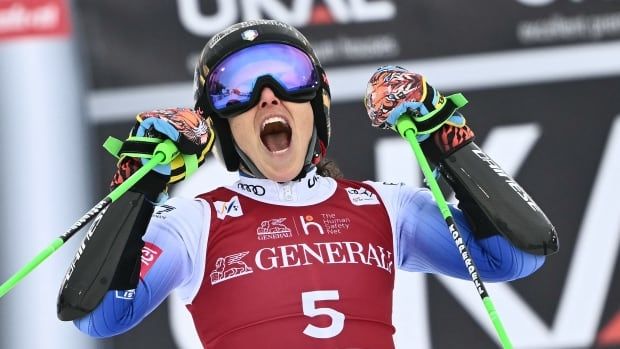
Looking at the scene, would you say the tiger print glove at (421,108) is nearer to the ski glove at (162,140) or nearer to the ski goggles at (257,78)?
the ski goggles at (257,78)

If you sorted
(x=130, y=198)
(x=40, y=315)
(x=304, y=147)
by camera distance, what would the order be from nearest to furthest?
(x=130, y=198), (x=304, y=147), (x=40, y=315)

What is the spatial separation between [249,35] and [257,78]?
13 centimetres

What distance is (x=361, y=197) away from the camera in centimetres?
334

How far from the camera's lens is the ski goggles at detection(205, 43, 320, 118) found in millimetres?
3203

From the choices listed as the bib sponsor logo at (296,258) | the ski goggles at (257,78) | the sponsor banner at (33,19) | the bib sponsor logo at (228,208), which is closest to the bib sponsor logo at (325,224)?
the bib sponsor logo at (296,258)

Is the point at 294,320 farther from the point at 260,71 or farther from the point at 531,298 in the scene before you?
the point at 531,298

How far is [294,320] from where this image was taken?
3.07 meters

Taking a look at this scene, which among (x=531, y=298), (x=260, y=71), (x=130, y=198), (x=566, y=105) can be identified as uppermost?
(x=260, y=71)

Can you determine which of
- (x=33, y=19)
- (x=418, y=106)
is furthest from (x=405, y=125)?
(x=33, y=19)

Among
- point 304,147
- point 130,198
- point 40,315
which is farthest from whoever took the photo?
point 40,315

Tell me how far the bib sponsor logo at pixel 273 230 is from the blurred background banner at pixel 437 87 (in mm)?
1815

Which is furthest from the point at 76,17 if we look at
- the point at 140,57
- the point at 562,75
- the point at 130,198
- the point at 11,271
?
the point at 130,198

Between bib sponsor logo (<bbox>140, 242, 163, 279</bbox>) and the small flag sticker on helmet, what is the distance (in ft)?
1.80

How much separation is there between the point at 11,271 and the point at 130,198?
1997 mm
